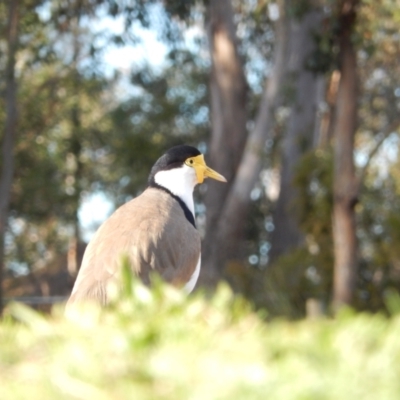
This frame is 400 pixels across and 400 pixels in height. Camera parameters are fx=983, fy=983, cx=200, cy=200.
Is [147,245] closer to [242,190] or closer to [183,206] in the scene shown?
[183,206]

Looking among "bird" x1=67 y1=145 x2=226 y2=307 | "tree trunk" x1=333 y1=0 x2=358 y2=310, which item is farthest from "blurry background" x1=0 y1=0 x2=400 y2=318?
"bird" x1=67 y1=145 x2=226 y2=307

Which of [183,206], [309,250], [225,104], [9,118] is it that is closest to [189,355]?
[183,206]

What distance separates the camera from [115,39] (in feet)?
66.1

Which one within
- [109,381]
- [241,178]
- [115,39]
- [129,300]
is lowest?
[109,381]

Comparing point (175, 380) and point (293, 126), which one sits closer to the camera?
point (175, 380)

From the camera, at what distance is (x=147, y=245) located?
627cm

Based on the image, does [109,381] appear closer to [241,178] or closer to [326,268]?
[326,268]

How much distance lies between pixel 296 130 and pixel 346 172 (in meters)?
6.43

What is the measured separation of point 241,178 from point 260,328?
16.6 m

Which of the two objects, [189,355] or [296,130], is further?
[296,130]

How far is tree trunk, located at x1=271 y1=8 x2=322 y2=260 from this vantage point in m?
20.8

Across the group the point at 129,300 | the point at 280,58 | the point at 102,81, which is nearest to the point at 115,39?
the point at 280,58

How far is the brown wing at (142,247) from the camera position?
5.98 meters

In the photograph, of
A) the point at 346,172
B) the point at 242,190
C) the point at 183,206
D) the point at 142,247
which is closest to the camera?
the point at 142,247
